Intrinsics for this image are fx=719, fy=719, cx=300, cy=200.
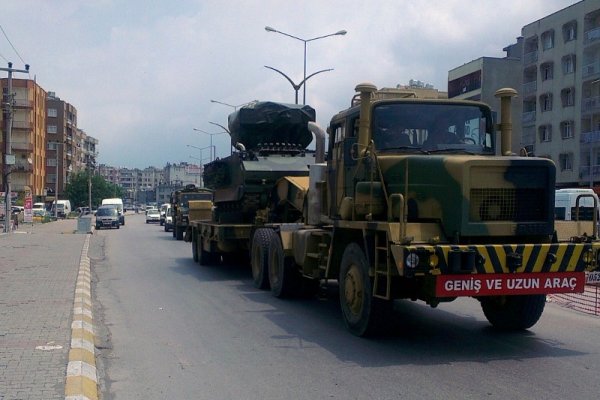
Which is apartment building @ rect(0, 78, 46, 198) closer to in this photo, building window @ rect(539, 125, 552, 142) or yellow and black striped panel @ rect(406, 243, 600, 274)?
building window @ rect(539, 125, 552, 142)

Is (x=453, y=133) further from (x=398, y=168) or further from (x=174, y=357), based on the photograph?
(x=174, y=357)

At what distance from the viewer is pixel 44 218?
66750 millimetres

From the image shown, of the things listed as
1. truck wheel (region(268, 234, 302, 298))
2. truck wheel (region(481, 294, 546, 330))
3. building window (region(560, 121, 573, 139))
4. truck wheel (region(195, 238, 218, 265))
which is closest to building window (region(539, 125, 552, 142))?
building window (region(560, 121, 573, 139))

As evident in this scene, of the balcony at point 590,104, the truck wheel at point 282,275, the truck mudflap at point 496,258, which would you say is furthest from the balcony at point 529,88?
the truck mudflap at point 496,258

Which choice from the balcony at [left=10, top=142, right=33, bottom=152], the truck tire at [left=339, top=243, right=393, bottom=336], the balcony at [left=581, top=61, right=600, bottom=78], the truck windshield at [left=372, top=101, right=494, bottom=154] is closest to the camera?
the truck tire at [left=339, top=243, right=393, bottom=336]

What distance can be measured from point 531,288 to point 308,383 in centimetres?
281

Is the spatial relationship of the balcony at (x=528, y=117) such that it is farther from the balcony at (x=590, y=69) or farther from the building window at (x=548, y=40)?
the balcony at (x=590, y=69)

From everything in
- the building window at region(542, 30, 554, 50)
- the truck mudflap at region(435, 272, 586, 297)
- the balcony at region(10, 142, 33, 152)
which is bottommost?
the truck mudflap at region(435, 272, 586, 297)

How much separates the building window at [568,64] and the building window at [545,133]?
4.41 m

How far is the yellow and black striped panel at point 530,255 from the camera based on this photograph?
770cm

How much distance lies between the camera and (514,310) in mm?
9430

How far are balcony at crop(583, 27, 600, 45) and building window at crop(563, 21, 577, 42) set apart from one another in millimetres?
1353

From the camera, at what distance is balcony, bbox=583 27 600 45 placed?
4965cm

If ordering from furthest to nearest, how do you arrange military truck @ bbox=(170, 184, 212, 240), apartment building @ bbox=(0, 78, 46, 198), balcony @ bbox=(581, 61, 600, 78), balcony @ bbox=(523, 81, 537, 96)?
apartment building @ bbox=(0, 78, 46, 198), balcony @ bbox=(523, 81, 537, 96), balcony @ bbox=(581, 61, 600, 78), military truck @ bbox=(170, 184, 212, 240)
